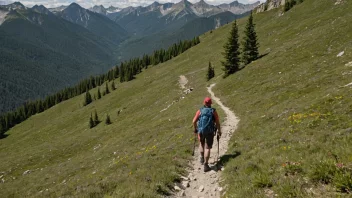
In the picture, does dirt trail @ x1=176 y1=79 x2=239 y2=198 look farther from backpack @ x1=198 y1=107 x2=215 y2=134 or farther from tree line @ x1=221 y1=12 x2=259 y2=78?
tree line @ x1=221 y1=12 x2=259 y2=78

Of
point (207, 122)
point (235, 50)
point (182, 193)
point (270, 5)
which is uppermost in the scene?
point (270, 5)

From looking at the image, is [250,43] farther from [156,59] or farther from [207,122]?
[156,59]

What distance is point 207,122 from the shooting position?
44.1 ft

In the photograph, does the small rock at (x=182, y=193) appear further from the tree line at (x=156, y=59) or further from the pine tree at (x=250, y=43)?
the tree line at (x=156, y=59)

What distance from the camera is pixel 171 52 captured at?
496 ft

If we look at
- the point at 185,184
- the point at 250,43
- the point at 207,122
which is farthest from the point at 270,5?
the point at 185,184

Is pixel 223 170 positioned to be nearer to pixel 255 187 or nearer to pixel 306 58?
pixel 255 187

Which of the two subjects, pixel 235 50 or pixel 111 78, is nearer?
pixel 235 50

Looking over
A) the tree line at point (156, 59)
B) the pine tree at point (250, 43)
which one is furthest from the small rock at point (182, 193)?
the tree line at point (156, 59)

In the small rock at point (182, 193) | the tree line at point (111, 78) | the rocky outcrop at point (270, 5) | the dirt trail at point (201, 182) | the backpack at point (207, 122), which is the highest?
the rocky outcrop at point (270, 5)

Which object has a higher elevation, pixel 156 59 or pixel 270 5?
pixel 270 5

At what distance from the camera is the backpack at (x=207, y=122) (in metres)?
13.5

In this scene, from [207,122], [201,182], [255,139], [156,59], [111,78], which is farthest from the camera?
[111,78]

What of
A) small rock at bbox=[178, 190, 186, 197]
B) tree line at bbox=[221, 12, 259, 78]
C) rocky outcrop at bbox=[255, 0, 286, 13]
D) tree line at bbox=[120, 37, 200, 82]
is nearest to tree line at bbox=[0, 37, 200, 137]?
tree line at bbox=[120, 37, 200, 82]
